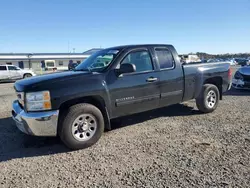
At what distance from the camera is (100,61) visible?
499 centimetres

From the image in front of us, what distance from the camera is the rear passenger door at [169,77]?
510cm

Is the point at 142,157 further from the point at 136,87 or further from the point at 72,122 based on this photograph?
the point at 136,87

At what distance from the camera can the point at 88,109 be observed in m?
4.06

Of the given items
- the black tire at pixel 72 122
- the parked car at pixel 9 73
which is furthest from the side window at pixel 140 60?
the parked car at pixel 9 73

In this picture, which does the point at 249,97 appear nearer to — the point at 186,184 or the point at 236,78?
the point at 236,78

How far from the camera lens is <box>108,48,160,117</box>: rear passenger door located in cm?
443

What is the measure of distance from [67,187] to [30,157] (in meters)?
1.29

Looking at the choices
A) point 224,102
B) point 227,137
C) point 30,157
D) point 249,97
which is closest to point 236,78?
point 249,97

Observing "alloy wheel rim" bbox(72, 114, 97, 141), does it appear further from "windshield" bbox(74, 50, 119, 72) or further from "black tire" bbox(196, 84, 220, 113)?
"black tire" bbox(196, 84, 220, 113)

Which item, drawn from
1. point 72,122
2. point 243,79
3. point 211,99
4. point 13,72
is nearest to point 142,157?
point 72,122

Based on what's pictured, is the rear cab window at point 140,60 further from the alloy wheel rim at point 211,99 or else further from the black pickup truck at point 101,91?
the alloy wheel rim at point 211,99

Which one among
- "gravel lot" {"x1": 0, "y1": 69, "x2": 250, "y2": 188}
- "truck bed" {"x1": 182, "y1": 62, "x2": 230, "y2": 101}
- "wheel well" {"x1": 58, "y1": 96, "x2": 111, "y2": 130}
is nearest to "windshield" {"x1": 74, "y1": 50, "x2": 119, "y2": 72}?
"wheel well" {"x1": 58, "y1": 96, "x2": 111, "y2": 130}

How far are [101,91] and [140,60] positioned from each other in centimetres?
125

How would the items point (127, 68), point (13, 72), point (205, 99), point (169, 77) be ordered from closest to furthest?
point (127, 68) < point (169, 77) < point (205, 99) < point (13, 72)
